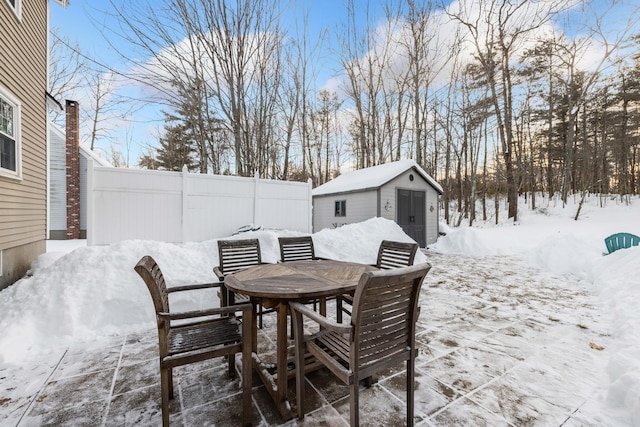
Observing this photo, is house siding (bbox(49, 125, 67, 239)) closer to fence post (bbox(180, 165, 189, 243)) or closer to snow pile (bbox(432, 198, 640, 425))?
fence post (bbox(180, 165, 189, 243))

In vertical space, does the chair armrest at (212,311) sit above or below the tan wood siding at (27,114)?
below

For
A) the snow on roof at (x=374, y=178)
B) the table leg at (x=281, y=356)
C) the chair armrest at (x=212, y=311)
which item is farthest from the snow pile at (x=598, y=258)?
the snow on roof at (x=374, y=178)

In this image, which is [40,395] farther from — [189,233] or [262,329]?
[189,233]

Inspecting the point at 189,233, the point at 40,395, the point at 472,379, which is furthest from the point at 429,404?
the point at 189,233

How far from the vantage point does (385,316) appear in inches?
66.6

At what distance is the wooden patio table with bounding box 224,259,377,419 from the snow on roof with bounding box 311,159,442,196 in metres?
8.24

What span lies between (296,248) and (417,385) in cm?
231

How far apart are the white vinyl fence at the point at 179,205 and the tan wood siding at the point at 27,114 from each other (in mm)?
884

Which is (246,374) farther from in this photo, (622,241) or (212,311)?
(622,241)

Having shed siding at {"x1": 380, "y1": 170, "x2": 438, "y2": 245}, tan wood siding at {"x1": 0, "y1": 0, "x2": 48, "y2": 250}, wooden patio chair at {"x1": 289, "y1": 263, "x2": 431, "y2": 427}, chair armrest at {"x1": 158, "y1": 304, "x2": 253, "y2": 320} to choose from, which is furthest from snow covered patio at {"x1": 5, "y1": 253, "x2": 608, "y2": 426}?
shed siding at {"x1": 380, "y1": 170, "x2": 438, "y2": 245}

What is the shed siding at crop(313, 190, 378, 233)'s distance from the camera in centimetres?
1088

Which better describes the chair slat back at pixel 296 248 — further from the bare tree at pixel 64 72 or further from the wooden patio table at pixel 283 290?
the bare tree at pixel 64 72

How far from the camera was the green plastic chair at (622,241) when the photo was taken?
6.39m

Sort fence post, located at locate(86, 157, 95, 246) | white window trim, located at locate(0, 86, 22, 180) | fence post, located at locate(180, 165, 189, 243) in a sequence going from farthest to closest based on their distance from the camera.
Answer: fence post, located at locate(180, 165, 189, 243) → fence post, located at locate(86, 157, 95, 246) → white window trim, located at locate(0, 86, 22, 180)
